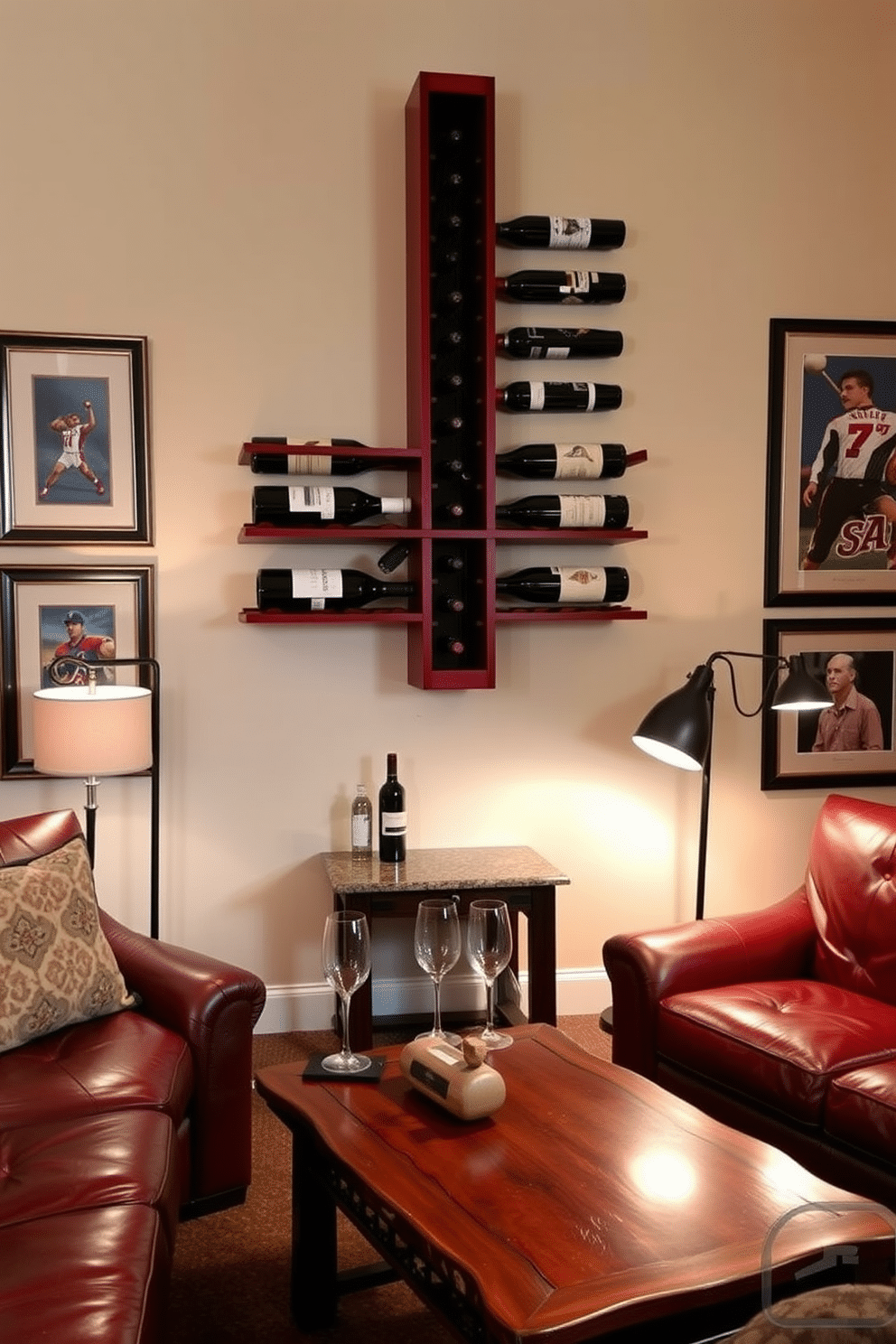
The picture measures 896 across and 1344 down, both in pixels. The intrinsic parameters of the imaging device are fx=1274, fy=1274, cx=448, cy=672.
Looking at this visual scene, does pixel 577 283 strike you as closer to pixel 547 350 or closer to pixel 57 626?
pixel 547 350

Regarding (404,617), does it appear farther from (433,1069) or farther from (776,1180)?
(776,1180)

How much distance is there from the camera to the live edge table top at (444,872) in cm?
371

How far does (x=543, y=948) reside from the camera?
150 inches

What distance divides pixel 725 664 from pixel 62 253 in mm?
2531

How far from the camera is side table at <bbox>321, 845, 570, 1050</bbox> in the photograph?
145 inches

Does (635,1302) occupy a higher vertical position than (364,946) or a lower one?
lower

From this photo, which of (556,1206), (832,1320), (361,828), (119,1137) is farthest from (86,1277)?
(361,828)

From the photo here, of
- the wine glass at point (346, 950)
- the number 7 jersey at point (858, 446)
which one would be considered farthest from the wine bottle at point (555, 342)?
the wine glass at point (346, 950)

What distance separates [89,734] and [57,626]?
0.64 meters

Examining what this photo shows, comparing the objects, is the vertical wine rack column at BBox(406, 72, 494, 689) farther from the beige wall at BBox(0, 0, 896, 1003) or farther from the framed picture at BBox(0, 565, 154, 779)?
the framed picture at BBox(0, 565, 154, 779)

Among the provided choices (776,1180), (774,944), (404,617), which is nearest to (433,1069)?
(776,1180)

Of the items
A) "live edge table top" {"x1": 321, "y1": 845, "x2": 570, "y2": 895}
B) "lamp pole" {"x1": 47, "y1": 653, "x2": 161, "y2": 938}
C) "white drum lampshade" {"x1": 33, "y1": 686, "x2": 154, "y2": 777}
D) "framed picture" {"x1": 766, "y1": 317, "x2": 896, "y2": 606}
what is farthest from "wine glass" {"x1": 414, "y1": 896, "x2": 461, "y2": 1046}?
"framed picture" {"x1": 766, "y1": 317, "x2": 896, "y2": 606}

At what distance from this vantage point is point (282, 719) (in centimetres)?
412

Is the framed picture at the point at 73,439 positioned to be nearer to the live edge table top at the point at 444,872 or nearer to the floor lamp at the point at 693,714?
the live edge table top at the point at 444,872
